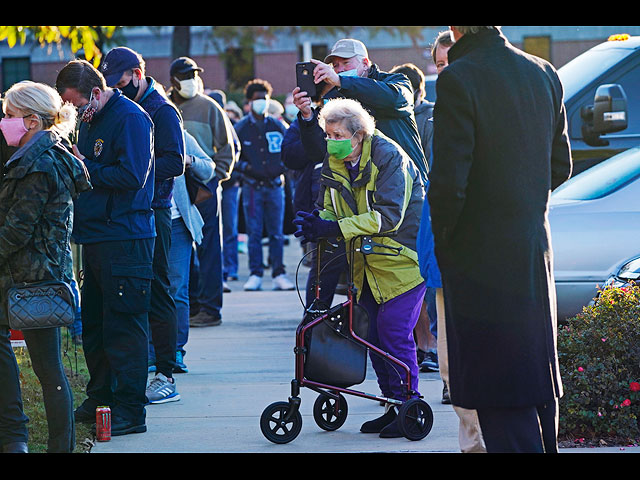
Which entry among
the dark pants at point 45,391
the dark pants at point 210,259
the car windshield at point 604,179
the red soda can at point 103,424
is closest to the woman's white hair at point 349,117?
the dark pants at point 45,391

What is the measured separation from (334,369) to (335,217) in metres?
0.82

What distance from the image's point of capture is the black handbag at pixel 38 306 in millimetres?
5000

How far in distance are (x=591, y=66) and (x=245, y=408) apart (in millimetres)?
5314

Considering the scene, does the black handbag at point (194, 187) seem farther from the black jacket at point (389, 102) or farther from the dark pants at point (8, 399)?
the dark pants at point (8, 399)

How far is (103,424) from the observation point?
5.90 m

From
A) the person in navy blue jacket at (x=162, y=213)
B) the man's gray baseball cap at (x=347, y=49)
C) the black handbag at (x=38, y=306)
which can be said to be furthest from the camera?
the person in navy blue jacket at (x=162, y=213)

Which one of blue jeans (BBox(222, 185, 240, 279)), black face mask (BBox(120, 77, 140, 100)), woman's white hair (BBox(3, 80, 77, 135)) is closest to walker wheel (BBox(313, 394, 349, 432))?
woman's white hair (BBox(3, 80, 77, 135))

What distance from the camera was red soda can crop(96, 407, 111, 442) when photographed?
19.3ft

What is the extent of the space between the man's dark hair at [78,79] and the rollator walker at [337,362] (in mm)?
1495

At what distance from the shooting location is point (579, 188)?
8125 mm

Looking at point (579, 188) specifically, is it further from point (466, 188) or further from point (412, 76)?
point (466, 188)

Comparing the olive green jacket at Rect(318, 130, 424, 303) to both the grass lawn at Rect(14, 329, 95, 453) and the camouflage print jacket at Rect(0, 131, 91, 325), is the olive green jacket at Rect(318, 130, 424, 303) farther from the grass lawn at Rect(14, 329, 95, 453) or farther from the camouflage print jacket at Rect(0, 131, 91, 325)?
the grass lawn at Rect(14, 329, 95, 453)
